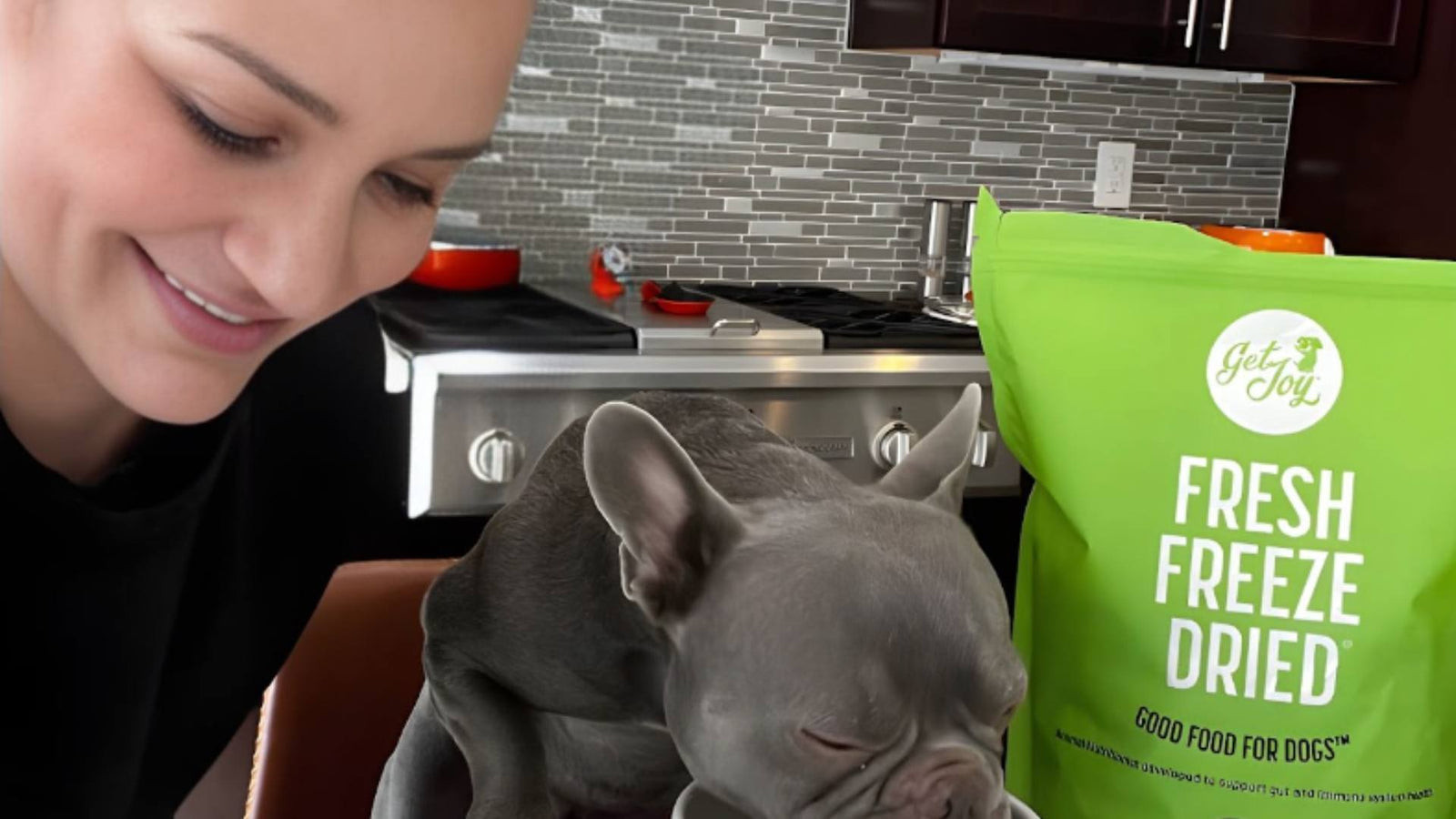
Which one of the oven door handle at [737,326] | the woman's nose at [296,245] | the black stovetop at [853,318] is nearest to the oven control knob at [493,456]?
the oven door handle at [737,326]

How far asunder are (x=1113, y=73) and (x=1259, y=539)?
2.55 m

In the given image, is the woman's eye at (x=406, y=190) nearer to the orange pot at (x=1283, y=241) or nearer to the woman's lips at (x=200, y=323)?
the woman's lips at (x=200, y=323)

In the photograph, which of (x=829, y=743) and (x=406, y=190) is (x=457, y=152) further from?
(x=829, y=743)

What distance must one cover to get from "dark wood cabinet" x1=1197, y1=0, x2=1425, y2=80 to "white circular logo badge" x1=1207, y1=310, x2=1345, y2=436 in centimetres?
218

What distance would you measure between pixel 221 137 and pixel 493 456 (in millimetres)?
1569

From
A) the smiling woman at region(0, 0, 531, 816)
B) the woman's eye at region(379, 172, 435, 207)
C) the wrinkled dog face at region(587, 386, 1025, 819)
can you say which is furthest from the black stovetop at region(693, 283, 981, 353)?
the wrinkled dog face at region(587, 386, 1025, 819)

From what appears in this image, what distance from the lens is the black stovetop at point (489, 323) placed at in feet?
6.81

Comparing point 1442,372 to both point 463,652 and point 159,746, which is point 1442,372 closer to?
point 463,652

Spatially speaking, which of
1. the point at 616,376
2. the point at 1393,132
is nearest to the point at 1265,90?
the point at 1393,132

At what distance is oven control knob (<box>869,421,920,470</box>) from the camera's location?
228 cm

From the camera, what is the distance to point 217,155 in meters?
0.54

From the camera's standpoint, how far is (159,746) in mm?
920

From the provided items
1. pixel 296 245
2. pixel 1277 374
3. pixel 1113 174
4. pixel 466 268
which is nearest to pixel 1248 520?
pixel 1277 374

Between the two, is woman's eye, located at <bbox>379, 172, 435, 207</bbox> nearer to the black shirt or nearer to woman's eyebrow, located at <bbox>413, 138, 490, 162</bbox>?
woman's eyebrow, located at <bbox>413, 138, 490, 162</bbox>
